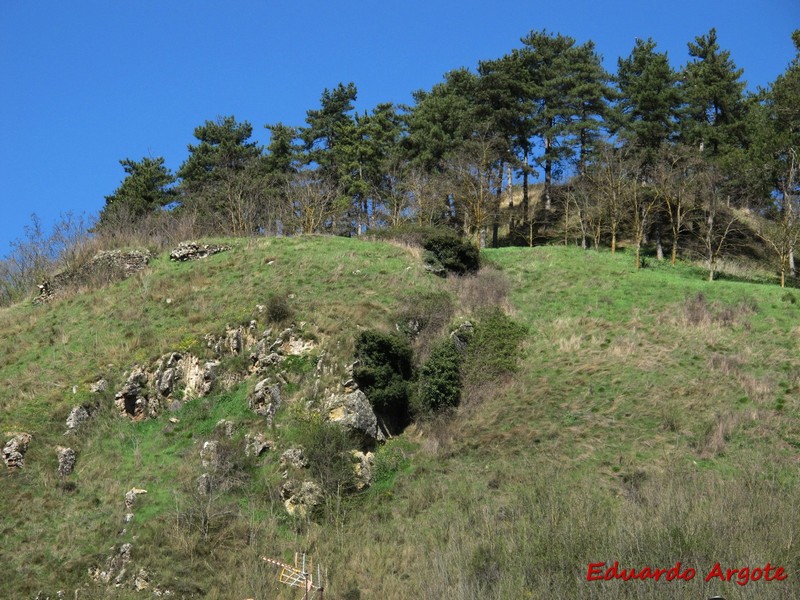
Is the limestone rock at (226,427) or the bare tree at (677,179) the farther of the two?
the bare tree at (677,179)

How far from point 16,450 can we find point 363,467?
12.1m

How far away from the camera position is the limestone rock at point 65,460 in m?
23.9

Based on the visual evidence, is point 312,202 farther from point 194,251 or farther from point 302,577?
point 302,577

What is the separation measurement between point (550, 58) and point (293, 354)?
3863 centimetres

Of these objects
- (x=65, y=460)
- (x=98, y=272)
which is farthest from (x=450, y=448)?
(x=98, y=272)

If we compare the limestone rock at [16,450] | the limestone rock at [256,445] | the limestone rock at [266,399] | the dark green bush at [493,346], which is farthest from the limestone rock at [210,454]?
the dark green bush at [493,346]

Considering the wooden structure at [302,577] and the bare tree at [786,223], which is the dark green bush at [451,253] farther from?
the wooden structure at [302,577]

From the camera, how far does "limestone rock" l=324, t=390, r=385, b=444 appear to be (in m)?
24.9

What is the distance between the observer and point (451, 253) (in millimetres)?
36812

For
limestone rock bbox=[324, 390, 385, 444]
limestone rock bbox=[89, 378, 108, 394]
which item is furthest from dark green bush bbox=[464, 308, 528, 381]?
limestone rock bbox=[89, 378, 108, 394]

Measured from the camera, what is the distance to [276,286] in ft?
106

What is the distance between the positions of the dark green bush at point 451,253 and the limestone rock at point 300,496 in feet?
53.3

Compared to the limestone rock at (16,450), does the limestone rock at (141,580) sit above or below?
below

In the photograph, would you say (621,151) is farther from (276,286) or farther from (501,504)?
(501,504)
